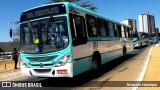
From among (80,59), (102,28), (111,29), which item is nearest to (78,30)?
(80,59)

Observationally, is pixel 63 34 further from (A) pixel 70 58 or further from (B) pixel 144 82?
(B) pixel 144 82

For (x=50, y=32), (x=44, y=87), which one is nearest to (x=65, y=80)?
(x=44, y=87)

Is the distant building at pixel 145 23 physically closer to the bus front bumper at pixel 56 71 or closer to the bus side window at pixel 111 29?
the bus side window at pixel 111 29

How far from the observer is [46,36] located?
11172 mm

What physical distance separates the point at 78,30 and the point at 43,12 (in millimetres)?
1609

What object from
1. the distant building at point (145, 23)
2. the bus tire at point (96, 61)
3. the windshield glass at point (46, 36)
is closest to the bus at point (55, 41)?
the windshield glass at point (46, 36)

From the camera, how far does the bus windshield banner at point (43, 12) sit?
11266 millimetres

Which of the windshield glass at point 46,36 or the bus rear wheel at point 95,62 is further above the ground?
the windshield glass at point 46,36

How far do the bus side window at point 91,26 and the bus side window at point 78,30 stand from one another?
800mm

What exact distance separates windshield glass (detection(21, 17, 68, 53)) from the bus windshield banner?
0.26 meters

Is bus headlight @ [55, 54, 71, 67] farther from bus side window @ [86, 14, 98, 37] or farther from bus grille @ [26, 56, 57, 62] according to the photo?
bus side window @ [86, 14, 98, 37]

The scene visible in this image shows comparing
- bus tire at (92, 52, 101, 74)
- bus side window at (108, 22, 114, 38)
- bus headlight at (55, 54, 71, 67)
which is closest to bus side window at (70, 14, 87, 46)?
bus headlight at (55, 54, 71, 67)

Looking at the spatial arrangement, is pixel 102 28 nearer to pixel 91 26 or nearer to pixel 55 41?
pixel 91 26

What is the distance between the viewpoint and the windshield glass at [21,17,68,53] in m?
11.0
